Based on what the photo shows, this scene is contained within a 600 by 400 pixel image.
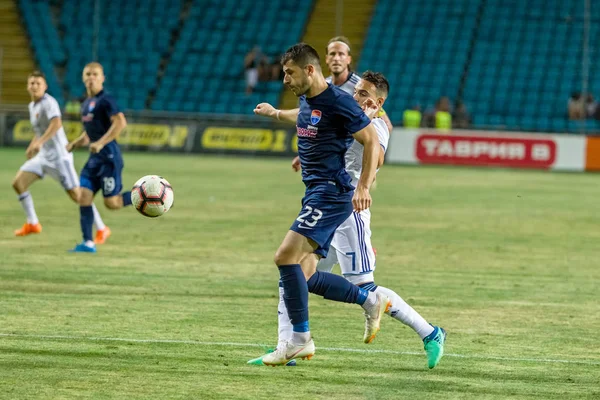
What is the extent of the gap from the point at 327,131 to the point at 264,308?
9.27ft

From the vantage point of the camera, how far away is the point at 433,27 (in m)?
40.6

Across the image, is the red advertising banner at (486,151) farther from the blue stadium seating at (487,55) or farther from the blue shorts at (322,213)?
the blue shorts at (322,213)

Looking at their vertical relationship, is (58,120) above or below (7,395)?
above

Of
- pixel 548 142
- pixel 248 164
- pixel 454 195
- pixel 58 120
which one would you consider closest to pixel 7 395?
pixel 58 120

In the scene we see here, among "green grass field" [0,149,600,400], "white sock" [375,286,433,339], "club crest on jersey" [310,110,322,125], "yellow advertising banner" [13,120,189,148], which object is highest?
"club crest on jersey" [310,110,322,125]

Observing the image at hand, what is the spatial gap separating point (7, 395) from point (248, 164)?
994 inches

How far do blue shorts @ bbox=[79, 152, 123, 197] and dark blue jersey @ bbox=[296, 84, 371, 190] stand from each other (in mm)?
6638

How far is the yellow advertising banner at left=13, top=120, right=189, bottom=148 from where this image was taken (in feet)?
113

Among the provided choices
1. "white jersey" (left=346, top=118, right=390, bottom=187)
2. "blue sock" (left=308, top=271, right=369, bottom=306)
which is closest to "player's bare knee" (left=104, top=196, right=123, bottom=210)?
"white jersey" (left=346, top=118, right=390, bottom=187)

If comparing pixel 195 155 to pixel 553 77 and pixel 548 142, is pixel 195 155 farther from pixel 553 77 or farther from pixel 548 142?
pixel 553 77

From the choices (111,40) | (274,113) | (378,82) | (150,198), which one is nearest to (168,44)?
(111,40)

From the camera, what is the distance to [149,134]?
113 feet

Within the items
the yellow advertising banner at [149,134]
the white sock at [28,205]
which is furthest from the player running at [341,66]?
the yellow advertising banner at [149,134]

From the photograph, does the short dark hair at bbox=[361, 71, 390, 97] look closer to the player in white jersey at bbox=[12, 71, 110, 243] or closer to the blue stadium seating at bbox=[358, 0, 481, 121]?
the player in white jersey at bbox=[12, 71, 110, 243]
